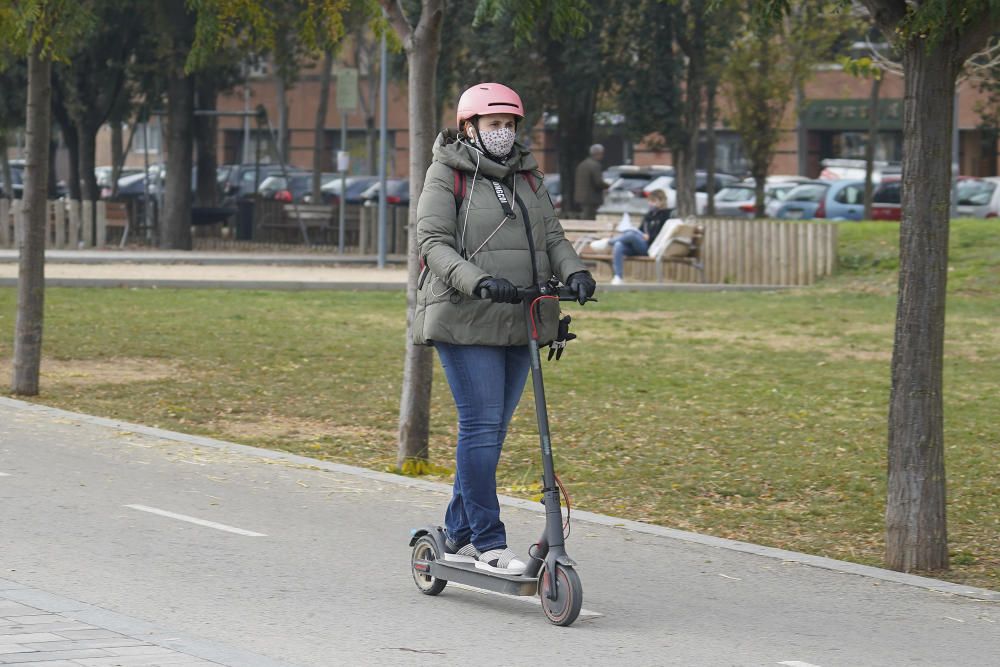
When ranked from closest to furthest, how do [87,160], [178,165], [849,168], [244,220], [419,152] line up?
[419,152]
[178,165]
[87,160]
[244,220]
[849,168]

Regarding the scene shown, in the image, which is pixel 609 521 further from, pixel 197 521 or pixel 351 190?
pixel 351 190

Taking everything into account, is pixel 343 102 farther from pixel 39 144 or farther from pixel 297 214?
pixel 39 144

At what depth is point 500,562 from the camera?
659 centimetres

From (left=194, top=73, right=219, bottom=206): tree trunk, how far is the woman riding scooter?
32.2 metres

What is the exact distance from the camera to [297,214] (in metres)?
35.7

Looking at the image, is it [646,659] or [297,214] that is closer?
[646,659]

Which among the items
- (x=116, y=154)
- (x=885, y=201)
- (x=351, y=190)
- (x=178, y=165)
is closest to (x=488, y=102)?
(x=178, y=165)

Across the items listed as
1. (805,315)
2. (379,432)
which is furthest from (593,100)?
(379,432)

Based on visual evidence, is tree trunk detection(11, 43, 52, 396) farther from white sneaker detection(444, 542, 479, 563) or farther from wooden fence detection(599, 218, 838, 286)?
wooden fence detection(599, 218, 838, 286)

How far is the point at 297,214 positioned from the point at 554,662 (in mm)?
30284

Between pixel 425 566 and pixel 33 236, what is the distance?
7.42m

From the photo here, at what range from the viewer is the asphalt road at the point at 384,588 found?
6113mm

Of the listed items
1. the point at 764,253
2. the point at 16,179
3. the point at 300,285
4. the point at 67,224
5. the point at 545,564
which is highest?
the point at 16,179

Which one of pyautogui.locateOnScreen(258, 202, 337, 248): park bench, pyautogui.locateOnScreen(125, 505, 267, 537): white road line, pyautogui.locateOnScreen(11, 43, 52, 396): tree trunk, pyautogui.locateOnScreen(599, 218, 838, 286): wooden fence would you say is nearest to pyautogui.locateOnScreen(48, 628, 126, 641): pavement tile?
pyautogui.locateOnScreen(125, 505, 267, 537): white road line
